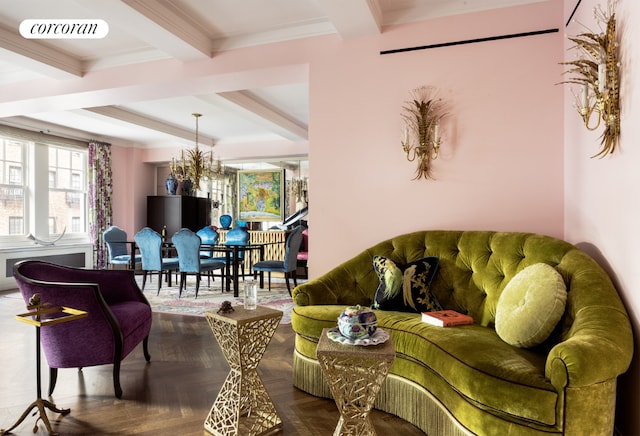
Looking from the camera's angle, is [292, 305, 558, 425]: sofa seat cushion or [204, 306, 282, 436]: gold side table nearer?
[292, 305, 558, 425]: sofa seat cushion

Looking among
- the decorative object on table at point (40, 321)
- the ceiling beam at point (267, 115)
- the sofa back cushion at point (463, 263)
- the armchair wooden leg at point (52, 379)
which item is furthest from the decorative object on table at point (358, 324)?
the ceiling beam at point (267, 115)

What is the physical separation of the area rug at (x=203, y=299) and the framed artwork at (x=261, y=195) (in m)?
2.45

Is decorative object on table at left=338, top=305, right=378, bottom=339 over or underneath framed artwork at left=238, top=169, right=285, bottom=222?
underneath

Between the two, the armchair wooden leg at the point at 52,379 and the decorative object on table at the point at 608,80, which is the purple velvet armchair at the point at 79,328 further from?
the decorative object on table at the point at 608,80

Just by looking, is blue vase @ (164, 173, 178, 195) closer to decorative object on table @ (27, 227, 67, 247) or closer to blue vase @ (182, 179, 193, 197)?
blue vase @ (182, 179, 193, 197)

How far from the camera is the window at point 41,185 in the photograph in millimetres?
6547

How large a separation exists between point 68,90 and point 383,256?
12.7 ft

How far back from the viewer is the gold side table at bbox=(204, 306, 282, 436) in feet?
7.04

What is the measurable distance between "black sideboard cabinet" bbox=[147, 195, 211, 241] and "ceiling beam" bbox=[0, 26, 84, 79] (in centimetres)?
433

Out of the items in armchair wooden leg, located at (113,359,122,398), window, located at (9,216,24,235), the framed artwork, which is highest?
the framed artwork

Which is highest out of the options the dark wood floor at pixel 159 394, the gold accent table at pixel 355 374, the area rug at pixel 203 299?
the gold accent table at pixel 355 374

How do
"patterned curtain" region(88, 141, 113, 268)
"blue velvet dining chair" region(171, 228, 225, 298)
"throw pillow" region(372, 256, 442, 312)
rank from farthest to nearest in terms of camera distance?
"patterned curtain" region(88, 141, 113, 268), "blue velvet dining chair" region(171, 228, 225, 298), "throw pillow" region(372, 256, 442, 312)

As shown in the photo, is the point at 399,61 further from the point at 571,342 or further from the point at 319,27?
the point at 571,342

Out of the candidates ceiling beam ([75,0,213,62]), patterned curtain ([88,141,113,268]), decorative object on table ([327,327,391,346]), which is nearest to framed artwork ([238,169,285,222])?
patterned curtain ([88,141,113,268])
